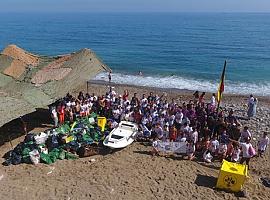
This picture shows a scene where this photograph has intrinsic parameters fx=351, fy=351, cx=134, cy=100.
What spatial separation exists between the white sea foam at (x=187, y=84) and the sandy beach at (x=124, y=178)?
1745 centimetres

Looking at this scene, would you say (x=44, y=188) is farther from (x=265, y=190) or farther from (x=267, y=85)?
(x=267, y=85)

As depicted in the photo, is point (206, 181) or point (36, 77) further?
point (36, 77)

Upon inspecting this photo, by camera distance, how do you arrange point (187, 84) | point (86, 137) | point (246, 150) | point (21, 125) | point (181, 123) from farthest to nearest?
point (187, 84), point (21, 125), point (181, 123), point (86, 137), point (246, 150)

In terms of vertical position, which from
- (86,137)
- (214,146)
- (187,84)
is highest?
(214,146)

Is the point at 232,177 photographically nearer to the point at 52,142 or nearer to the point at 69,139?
the point at 69,139

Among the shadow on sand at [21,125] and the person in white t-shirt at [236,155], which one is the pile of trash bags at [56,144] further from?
the person in white t-shirt at [236,155]

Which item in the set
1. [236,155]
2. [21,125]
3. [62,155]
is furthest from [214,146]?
[21,125]

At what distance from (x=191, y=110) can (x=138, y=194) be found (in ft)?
21.0

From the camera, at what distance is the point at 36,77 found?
19.7m

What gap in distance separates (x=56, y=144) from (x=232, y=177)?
8.07 meters

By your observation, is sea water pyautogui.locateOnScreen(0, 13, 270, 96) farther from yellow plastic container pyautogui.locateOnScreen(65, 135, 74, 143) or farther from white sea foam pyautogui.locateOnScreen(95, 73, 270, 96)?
yellow plastic container pyautogui.locateOnScreen(65, 135, 74, 143)

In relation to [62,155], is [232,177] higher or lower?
higher

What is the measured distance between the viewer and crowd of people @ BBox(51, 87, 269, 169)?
1616 cm

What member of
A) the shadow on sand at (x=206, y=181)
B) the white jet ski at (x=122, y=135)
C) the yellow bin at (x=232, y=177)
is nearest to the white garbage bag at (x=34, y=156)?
the white jet ski at (x=122, y=135)
